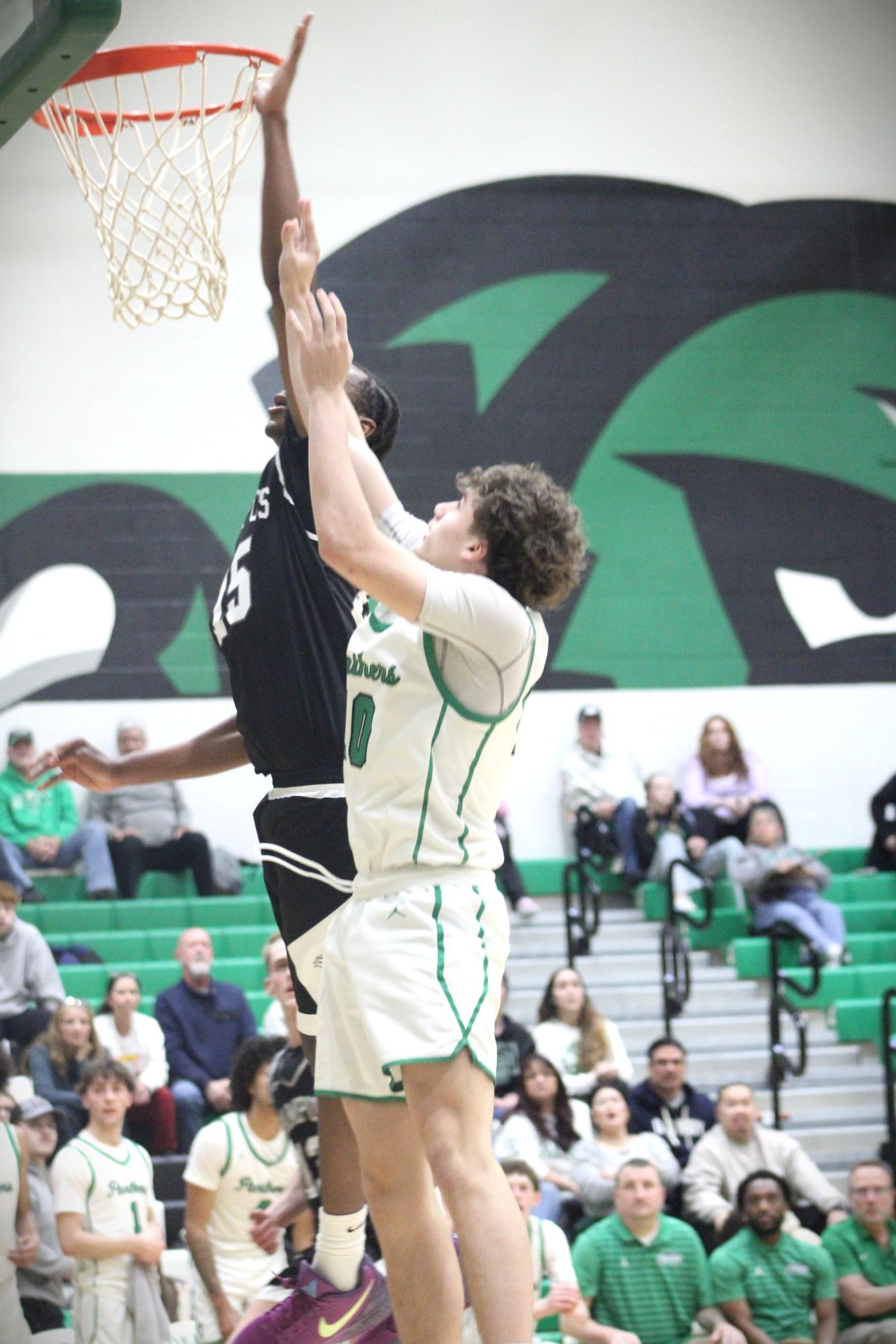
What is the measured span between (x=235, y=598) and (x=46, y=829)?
28.1ft

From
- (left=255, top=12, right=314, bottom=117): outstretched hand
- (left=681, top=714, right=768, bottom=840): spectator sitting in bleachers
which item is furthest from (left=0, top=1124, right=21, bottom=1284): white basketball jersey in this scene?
(left=681, top=714, right=768, bottom=840): spectator sitting in bleachers

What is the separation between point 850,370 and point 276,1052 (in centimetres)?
860

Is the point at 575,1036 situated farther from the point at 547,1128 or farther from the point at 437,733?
the point at 437,733

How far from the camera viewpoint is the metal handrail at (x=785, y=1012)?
968 centimetres

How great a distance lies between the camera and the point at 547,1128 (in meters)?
8.66

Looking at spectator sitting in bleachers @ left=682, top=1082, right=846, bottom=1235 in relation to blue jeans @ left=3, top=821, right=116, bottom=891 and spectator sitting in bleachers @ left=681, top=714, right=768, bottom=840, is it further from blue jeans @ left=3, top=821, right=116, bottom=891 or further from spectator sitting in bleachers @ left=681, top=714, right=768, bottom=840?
blue jeans @ left=3, top=821, right=116, bottom=891

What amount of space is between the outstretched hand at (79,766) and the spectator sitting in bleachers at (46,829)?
761 cm

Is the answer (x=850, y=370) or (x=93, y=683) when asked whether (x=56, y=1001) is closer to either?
(x=93, y=683)

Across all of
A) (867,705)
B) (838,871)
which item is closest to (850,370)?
(867,705)

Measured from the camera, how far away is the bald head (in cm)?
945

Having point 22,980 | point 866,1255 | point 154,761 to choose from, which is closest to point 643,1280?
point 866,1255

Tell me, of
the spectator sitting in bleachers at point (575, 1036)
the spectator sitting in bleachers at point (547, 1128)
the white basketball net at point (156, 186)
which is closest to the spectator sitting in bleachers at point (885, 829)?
the spectator sitting in bleachers at point (575, 1036)

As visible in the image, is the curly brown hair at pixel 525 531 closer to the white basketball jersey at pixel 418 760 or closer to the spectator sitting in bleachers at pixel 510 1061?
the white basketball jersey at pixel 418 760

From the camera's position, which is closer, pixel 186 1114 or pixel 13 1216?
pixel 13 1216
